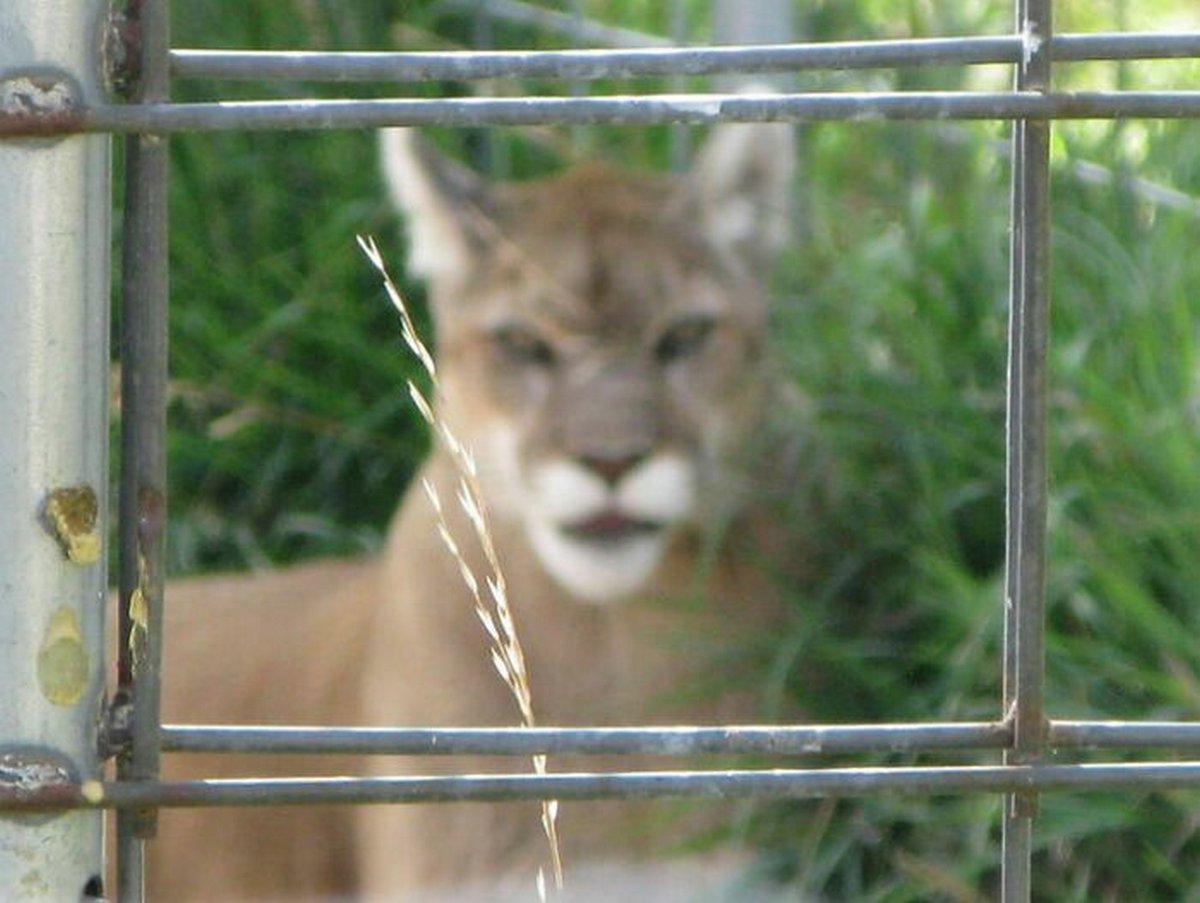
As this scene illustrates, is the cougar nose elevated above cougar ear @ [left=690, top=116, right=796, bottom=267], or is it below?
below

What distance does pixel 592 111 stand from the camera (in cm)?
86

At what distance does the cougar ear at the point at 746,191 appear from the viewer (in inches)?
118

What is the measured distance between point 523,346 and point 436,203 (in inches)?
9.1

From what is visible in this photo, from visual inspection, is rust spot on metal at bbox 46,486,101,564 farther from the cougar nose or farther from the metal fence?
the cougar nose

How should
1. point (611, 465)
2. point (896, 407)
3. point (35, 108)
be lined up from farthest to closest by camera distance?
point (611, 465) → point (896, 407) → point (35, 108)

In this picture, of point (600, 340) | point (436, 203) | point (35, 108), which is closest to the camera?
point (35, 108)

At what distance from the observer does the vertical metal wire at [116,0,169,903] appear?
0.86 metres

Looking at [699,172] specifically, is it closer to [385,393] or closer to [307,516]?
[385,393]

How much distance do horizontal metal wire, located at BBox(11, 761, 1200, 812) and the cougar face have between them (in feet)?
6.22

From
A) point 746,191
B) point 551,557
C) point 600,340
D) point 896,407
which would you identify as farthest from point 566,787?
point 746,191

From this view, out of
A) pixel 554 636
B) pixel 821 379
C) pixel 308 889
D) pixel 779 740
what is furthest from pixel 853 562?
pixel 779 740

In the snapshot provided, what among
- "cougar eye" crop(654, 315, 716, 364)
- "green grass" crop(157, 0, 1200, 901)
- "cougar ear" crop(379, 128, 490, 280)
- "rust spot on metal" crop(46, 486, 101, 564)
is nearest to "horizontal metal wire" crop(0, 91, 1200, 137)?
"rust spot on metal" crop(46, 486, 101, 564)

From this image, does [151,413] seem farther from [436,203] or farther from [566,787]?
[436,203]

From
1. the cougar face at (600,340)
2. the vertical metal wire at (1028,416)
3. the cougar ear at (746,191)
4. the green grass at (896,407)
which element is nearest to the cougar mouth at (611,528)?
the cougar face at (600,340)
